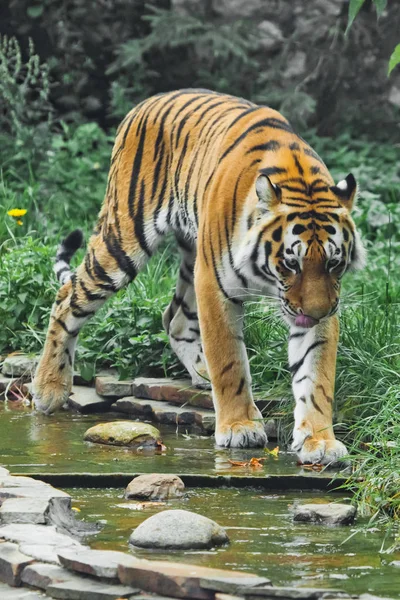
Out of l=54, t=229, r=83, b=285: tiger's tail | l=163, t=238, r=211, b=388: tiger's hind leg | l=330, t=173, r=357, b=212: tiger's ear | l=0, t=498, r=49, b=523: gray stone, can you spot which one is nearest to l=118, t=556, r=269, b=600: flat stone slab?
l=0, t=498, r=49, b=523: gray stone

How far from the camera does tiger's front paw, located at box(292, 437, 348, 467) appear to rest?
5184 millimetres

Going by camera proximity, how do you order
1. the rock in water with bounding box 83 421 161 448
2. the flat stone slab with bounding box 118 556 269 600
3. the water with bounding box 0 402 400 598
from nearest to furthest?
the flat stone slab with bounding box 118 556 269 600, the water with bounding box 0 402 400 598, the rock in water with bounding box 83 421 161 448

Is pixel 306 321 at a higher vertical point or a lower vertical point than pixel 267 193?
lower

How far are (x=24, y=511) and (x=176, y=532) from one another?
514mm

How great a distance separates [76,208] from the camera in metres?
10.5

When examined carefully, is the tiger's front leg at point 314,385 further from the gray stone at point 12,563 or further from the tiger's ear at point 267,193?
the gray stone at point 12,563

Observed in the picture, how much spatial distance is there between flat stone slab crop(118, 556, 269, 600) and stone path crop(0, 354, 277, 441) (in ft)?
9.05

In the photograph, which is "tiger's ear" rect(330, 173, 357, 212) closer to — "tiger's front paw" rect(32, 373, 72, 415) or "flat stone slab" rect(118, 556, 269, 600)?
"tiger's front paw" rect(32, 373, 72, 415)

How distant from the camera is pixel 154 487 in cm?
452

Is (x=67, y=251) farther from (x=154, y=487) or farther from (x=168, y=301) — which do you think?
(x=154, y=487)

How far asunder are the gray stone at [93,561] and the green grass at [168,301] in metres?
1.04

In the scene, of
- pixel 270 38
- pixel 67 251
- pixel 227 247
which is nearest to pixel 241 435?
pixel 227 247

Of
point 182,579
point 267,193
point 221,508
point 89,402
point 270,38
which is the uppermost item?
point 270,38

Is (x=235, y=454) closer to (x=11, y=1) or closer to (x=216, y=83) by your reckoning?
(x=216, y=83)
